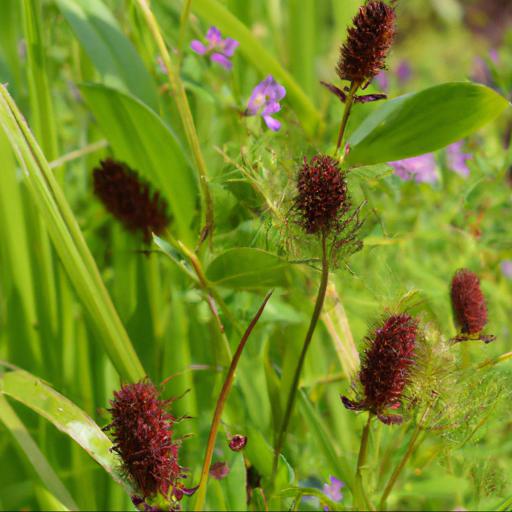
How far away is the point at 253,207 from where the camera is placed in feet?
2.03

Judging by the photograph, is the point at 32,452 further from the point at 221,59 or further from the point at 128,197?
the point at 221,59

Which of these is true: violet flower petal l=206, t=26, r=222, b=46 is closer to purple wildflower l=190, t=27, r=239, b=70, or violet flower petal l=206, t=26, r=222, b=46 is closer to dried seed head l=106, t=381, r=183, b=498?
purple wildflower l=190, t=27, r=239, b=70

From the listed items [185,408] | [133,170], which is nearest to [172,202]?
[133,170]

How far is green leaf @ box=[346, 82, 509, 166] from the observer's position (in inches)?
23.4

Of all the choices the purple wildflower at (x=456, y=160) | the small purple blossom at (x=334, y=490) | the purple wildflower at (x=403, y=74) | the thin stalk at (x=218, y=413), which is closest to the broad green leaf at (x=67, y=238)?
the thin stalk at (x=218, y=413)

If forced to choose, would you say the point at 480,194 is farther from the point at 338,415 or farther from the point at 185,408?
the point at 185,408

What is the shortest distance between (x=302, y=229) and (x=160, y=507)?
210 millimetres

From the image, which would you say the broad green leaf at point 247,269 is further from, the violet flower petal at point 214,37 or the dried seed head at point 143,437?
the violet flower petal at point 214,37

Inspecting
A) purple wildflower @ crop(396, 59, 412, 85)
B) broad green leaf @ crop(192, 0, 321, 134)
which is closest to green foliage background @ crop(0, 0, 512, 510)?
broad green leaf @ crop(192, 0, 321, 134)

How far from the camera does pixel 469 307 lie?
0.57m

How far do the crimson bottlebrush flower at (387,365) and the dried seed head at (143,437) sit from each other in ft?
0.40

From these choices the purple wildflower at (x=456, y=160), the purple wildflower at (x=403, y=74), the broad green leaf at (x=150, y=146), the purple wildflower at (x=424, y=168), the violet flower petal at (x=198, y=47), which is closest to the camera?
the broad green leaf at (x=150, y=146)

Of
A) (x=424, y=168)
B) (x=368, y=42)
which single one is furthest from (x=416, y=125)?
(x=424, y=168)

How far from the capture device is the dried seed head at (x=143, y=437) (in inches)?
18.1
